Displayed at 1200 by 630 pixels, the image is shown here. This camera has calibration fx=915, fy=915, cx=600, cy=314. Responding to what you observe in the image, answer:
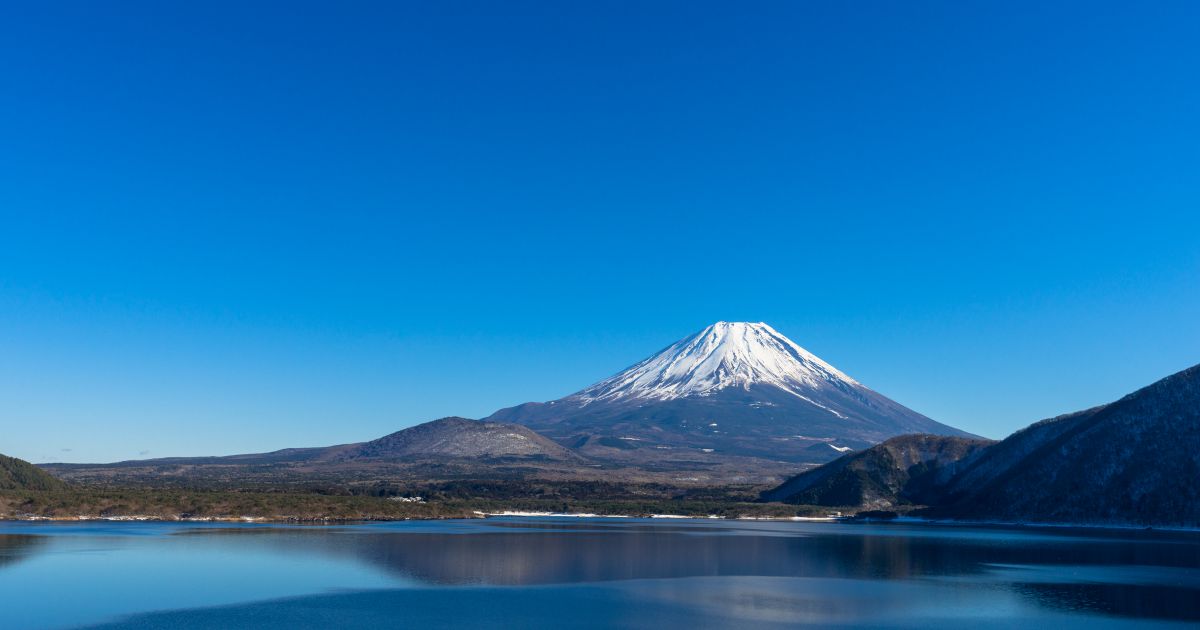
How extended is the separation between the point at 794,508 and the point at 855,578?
95.1 metres

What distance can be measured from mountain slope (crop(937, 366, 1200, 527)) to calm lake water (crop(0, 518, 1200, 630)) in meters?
16.6

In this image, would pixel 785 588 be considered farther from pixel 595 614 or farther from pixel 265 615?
pixel 265 615

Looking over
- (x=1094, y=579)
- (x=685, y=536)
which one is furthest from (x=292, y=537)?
(x=1094, y=579)

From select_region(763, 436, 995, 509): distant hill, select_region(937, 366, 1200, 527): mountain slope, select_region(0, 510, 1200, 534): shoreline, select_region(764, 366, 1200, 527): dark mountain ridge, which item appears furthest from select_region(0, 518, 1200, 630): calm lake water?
select_region(763, 436, 995, 509): distant hill

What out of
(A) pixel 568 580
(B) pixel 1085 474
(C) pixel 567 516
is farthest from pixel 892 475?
(A) pixel 568 580

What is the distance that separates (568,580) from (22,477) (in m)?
94.7

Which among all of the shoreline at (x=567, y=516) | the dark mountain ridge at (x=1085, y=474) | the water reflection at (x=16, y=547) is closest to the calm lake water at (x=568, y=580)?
the water reflection at (x=16, y=547)

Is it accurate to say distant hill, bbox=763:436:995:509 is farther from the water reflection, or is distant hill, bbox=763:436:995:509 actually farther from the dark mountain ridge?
the water reflection

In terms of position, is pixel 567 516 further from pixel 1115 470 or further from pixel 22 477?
pixel 1115 470

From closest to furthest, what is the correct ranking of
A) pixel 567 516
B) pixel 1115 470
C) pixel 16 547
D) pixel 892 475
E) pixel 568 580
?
pixel 568 580 < pixel 16 547 < pixel 1115 470 < pixel 567 516 < pixel 892 475

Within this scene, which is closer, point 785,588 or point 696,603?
point 696,603

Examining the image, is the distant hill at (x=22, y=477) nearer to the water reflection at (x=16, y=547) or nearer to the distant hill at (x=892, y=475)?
the water reflection at (x=16, y=547)

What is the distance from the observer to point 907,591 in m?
53.6

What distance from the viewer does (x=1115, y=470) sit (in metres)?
111
